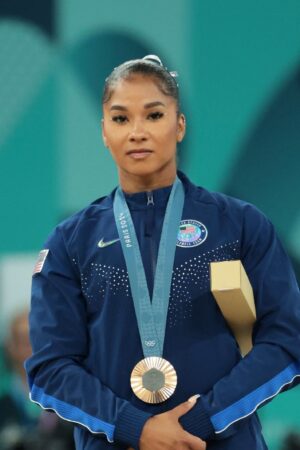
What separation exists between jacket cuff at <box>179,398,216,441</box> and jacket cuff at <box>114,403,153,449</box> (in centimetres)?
8

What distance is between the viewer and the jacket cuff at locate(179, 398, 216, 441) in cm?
262

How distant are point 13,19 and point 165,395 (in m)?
3.62

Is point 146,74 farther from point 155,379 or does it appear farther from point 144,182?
point 155,379

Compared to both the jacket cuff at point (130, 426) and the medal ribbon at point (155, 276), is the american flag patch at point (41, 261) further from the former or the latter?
the jacket cuff at point (130, 426)

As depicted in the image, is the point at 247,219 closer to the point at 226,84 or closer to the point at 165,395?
the point at 165,395

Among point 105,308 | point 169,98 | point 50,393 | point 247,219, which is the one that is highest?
point 169,98

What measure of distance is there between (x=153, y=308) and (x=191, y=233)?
0.22 meters

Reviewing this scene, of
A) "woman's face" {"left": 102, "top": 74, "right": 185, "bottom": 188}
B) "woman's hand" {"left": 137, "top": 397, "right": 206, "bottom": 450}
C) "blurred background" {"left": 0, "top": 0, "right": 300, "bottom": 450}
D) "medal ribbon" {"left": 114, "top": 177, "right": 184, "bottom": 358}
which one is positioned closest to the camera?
"woman's hand" {"left": 137, "top": 397, "right": 206, "bottom": 450}

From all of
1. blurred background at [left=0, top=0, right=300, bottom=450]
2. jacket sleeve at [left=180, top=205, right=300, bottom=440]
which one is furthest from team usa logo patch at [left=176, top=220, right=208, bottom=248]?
blurred background at [left=0, top=0, right=300, bottom=450]

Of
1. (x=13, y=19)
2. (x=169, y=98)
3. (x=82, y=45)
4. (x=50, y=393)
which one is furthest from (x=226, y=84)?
(x=50, y=393)

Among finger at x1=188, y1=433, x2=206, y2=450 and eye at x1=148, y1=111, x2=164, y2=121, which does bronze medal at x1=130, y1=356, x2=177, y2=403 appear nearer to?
finger at x1=188, y1=433, x2=206, y2=450

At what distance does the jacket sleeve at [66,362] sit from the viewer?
104 inches

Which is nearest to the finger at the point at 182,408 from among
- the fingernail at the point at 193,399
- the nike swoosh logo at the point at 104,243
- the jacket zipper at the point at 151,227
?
the fingernail at the point at 193,399

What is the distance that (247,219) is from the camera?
2857mm
